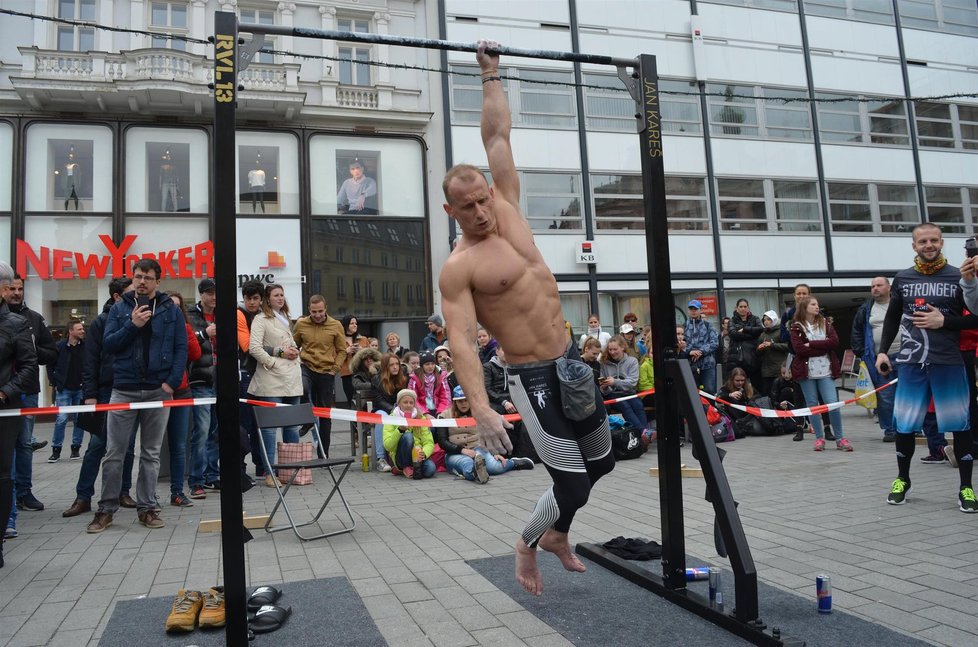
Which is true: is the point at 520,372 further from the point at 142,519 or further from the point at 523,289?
the point at 142,519

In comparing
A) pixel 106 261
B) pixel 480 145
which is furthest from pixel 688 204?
pixel 106 261

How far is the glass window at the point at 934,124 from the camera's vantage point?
21094 mm

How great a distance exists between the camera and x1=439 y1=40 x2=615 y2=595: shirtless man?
10.8 ft

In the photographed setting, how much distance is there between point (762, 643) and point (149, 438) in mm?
4698

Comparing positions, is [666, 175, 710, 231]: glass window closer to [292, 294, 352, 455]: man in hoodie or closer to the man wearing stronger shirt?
[292, 294, 352, 455]: man in hoodie

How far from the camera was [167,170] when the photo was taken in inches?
635

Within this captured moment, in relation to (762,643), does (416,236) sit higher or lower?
higher

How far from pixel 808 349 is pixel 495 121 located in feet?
21.3

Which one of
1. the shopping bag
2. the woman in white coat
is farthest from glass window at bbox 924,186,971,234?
the woman in white coat

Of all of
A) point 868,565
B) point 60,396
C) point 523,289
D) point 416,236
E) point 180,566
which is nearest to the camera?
point 523,289

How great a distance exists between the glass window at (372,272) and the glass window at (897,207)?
14.0 m

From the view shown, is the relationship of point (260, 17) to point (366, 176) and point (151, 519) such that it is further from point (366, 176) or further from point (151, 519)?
point (151, 519)

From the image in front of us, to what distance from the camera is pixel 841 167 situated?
20234mm

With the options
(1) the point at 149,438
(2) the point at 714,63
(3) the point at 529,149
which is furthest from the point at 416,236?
(1) the point at 149,438
